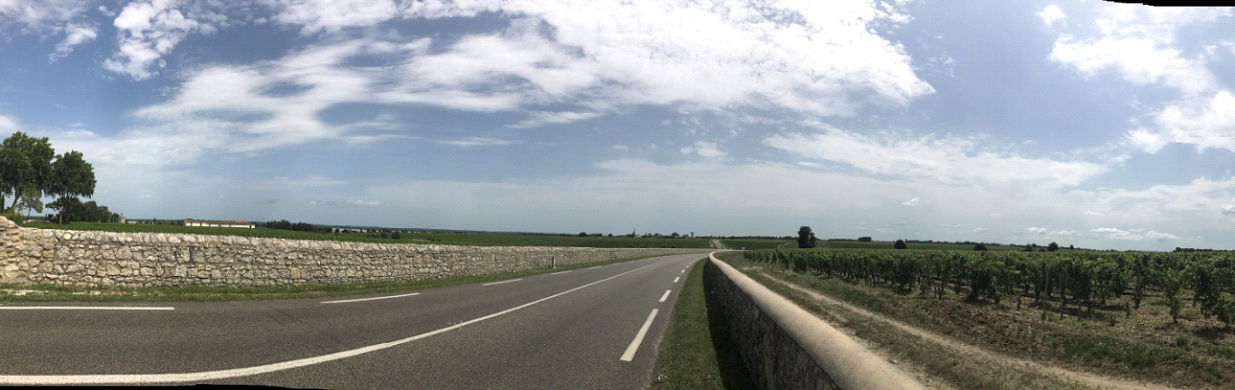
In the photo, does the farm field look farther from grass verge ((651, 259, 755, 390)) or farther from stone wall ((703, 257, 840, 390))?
grass verge ((651, 259, 755, 390))

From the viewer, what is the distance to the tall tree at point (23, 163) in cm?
5341

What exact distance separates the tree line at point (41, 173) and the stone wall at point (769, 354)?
207 ft

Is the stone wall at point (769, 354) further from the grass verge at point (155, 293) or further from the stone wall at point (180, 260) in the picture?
the stone wall at point (180, 260)

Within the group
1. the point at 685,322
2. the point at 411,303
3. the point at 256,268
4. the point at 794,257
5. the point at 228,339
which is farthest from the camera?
the point at 794,257

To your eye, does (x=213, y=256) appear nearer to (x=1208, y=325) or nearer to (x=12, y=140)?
(x=1208, y=325)

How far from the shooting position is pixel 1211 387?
7383 mm

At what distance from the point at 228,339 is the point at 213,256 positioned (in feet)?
31.7

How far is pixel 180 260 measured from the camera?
548 inches

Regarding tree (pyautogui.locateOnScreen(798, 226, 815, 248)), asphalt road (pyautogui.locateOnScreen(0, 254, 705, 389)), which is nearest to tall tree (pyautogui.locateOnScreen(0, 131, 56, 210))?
asphalt road (pyautogui.locateOnScreen(0, 254, 705, 389))

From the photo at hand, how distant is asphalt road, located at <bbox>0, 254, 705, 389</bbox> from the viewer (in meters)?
5.23

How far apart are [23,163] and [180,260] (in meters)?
65.8

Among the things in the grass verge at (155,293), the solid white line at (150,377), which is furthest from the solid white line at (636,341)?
the grass verge at (155,293)

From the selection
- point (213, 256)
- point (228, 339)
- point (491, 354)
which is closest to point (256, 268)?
point (213, 256)

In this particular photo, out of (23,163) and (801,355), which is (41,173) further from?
(801,355)
